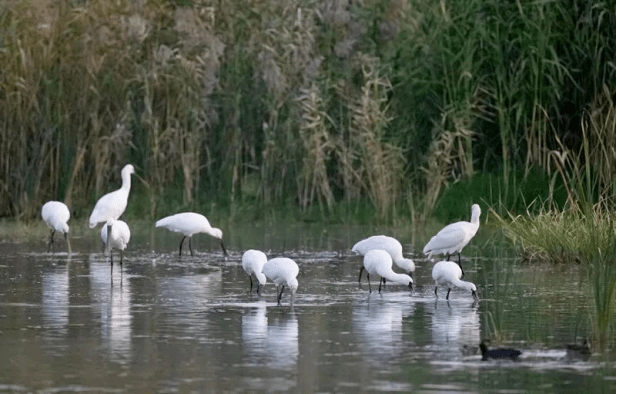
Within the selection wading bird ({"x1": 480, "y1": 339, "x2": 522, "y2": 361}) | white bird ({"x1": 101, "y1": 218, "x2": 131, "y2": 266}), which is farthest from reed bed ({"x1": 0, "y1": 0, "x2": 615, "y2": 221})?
wading bird ({"x1": 480, "y1": 339, "x2": 522, "y2": 361})

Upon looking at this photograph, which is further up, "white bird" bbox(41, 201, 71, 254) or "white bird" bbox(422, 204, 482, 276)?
"white bird" bbox(41, 201, 71, 254)

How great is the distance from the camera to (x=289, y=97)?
21.8 meters

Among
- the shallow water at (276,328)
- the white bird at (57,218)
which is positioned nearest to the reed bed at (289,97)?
the white bird at (57,218)

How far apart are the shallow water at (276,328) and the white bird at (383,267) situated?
0.16m

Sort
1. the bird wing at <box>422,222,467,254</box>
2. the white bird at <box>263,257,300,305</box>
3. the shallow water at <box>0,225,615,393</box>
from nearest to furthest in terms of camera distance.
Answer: the shallow water at <box>0,225,615,393</box> → the white bird at <box>263,257,300,305</box> → the bird wing at <box>422,222,467,254</box>

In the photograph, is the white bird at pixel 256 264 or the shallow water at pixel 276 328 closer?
the shallow water at pixel 276 328

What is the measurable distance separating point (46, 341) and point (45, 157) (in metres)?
10.8

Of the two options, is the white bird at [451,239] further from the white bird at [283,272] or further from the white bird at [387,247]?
the white bird at [283,272]

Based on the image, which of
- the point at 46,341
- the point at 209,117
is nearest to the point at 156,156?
the point at 209,117

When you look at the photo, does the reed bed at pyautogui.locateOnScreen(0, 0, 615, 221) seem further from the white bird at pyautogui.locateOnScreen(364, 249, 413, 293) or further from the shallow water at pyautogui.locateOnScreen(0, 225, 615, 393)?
the white bird at pyautogui.locateOnScreen(364, 249, 413, 293)

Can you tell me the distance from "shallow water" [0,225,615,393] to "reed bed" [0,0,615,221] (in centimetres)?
408

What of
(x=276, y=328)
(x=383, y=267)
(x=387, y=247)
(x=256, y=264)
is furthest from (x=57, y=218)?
(x=276, y=328)

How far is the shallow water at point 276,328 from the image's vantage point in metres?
8.54

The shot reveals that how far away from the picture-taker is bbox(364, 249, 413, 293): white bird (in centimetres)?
1288
